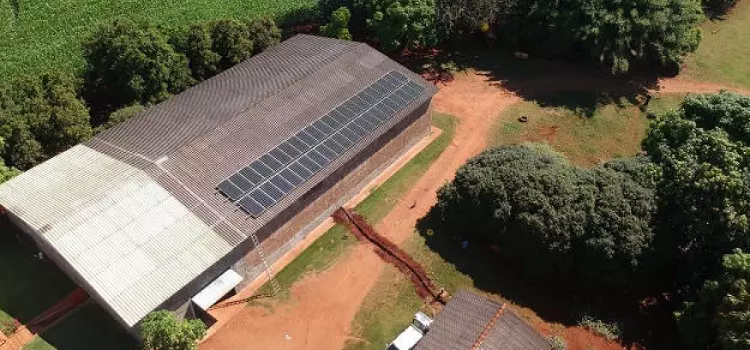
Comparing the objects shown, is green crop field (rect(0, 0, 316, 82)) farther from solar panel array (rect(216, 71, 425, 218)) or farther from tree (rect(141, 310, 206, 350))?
tree (rect(141, 310, 206, 350))

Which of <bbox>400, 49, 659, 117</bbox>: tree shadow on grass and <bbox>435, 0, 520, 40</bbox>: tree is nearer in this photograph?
<bbox>400, 49, 659, 117</bbox>: tree shadow on grass

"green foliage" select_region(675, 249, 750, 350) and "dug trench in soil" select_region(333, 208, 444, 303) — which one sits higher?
"green foliage" select_region(675, 249, 750, 350)

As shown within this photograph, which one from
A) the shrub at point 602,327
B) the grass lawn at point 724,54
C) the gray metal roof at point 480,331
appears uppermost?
the gray metal roof at point 480,331

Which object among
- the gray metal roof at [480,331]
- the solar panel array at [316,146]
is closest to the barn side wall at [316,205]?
the solar panel array at [316,146]

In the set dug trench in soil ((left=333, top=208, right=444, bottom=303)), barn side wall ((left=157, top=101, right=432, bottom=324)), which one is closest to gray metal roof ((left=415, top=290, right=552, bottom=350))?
dug trench in soil ((left=333, top=208, right=444, bottom=303))

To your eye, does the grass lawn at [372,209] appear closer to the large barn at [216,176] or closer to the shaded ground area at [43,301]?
the large barn at [216,176]

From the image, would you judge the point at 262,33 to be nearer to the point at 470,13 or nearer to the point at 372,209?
the point at 470,13

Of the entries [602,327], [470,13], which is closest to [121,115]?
[470,13]
